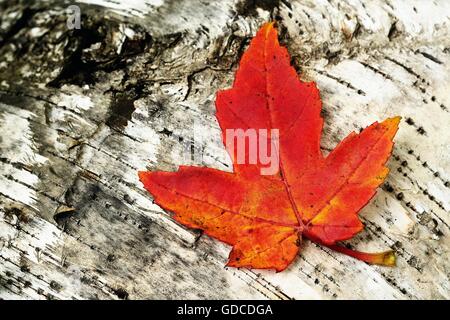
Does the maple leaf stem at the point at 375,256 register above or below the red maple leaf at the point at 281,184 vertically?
below

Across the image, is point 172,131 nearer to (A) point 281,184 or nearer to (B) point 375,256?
(A) point 281,184

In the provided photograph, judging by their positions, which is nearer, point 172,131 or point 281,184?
point 281,184

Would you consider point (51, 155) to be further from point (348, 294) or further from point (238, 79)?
point (348, 294)

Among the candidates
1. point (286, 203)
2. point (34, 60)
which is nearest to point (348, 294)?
point (286, 203)

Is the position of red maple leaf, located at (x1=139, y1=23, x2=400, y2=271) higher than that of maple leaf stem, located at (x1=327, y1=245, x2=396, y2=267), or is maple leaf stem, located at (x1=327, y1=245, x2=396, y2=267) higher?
red maple leaf, located at (x1=139, y1=23, x2=400, y2=271)

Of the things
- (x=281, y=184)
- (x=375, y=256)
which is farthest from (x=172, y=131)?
(x=375, y=256)
